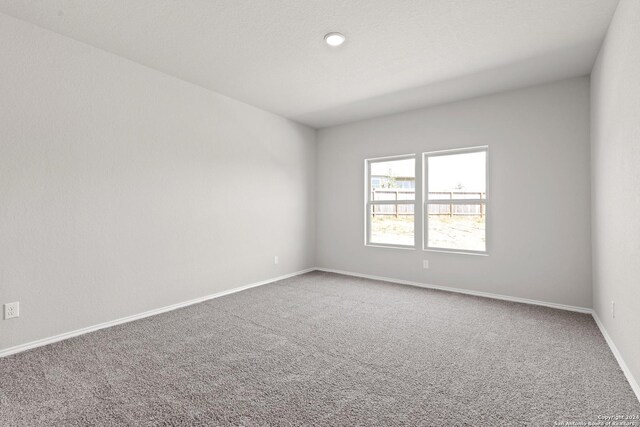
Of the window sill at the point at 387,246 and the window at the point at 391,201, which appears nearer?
the window sill at the point at 387,246

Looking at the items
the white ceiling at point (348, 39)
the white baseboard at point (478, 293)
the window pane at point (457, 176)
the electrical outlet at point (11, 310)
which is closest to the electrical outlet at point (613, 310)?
the white baseboard at point (478, 293)

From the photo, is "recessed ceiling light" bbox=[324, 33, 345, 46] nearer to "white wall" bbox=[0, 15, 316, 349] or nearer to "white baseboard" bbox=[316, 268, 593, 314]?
"white wall" bbox=[0, 15, 316, 349]

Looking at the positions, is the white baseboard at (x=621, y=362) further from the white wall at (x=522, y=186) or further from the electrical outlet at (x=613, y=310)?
the white wall at (x=522, y=186)

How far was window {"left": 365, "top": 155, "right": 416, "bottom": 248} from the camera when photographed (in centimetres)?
467

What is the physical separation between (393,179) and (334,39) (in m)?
2.62

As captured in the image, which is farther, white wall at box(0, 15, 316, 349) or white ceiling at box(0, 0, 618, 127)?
white wall at box(0, 15, 316, 349)

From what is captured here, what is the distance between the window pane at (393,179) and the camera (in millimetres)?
4668

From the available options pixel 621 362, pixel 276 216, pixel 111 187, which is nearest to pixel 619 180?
pixel 621 362

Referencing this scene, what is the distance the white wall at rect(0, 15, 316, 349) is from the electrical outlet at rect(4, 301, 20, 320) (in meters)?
0.03

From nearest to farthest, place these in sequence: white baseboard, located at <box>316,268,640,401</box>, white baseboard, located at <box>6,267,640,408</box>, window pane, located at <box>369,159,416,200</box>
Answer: white baseboard, located at <box>316,268,640,401</box> < white baseboard, located at <box>6,267,640,408</box> < window pane, located at <box>369,159,416,200</box>

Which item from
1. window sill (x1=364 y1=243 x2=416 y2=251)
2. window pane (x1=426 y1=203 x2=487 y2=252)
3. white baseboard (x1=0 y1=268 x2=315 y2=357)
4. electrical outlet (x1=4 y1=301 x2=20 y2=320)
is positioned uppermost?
window pane (x1=426 y1=203 x2=487 y2=252)

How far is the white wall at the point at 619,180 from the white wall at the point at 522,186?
332 millimetres

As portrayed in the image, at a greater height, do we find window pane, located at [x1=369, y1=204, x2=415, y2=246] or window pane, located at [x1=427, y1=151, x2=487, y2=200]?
window pane, located at [x1=427, y1=151, x2=487, y2=200]

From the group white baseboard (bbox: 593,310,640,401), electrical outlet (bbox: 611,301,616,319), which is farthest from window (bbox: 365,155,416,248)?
electrical outlet (bbox: 611,301,616,319)
